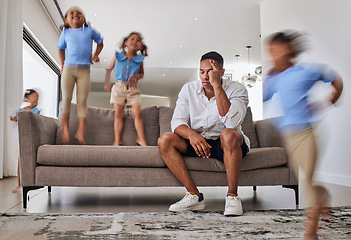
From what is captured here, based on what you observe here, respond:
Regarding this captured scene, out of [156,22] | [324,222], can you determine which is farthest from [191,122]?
[156,22]

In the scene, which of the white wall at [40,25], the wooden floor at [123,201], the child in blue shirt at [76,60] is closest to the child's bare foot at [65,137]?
Answer: the child in blue shirt at [76,60]

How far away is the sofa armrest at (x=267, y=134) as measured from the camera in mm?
2512

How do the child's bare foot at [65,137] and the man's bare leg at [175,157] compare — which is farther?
the child's bare foot at [65,137]

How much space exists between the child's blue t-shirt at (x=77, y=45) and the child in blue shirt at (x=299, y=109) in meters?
1.76

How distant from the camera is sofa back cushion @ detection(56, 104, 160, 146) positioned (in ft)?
8.93

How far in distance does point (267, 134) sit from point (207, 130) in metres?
0.73

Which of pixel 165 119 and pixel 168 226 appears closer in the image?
pixel 168 226

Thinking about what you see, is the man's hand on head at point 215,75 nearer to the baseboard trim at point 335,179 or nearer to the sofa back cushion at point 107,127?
the sofa back cushion at point 107,127

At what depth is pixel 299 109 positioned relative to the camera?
3.66 ft

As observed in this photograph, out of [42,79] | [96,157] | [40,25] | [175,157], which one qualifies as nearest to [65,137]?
[96,157]

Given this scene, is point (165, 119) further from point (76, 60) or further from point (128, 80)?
point (76, 60)

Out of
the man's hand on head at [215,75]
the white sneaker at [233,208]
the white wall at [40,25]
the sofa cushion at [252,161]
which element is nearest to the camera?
the white sneaker at [233,208]

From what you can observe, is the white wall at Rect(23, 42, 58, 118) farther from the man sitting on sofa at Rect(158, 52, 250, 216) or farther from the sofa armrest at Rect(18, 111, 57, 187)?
the man sitting on sofa at Rect(158, 52, 250, 216)

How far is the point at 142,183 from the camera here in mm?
2127
